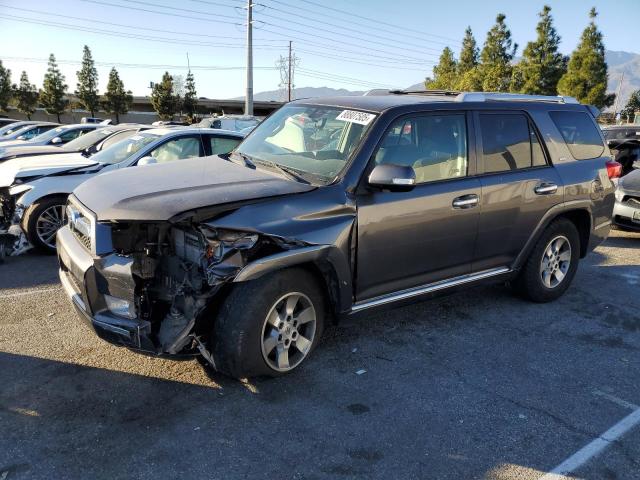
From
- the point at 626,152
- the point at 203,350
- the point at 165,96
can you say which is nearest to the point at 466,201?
the point at 203,350

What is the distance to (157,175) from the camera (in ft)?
12.6

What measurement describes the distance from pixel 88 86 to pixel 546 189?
57634 mm

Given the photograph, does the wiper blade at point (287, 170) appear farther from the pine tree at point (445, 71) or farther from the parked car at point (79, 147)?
the pine tree at point (445, 71)

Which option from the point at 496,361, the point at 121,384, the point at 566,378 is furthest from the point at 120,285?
the point at 566,378

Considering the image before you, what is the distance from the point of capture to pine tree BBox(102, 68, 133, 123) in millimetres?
54719

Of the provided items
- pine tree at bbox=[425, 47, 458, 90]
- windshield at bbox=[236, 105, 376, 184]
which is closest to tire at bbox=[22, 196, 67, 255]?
windshield at bbox=[236, 105, 376, 184]

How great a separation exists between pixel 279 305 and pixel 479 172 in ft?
6.81

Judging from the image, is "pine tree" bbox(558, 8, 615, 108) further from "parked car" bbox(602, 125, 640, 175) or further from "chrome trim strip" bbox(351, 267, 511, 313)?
"chrome trim strip" bbox(351, 267, 511, 313)

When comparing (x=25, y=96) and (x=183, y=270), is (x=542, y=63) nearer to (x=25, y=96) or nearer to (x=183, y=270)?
(x=183, y=270)

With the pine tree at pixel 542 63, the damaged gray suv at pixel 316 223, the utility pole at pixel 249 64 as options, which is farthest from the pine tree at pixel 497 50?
the damaged gray suv at pixel 316 223

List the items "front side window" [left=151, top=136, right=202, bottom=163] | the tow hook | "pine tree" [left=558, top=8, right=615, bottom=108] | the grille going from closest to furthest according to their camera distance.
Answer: the tow hook → the grille → "front side window" [left=151, top=136, right=202, bottom=163] → "pine tree" [left=558, top=8, right=615, bottom=108]

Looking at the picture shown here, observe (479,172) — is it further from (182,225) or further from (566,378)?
(182,225)

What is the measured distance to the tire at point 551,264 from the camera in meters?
4.95

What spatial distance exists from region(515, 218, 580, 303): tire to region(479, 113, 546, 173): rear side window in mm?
755
